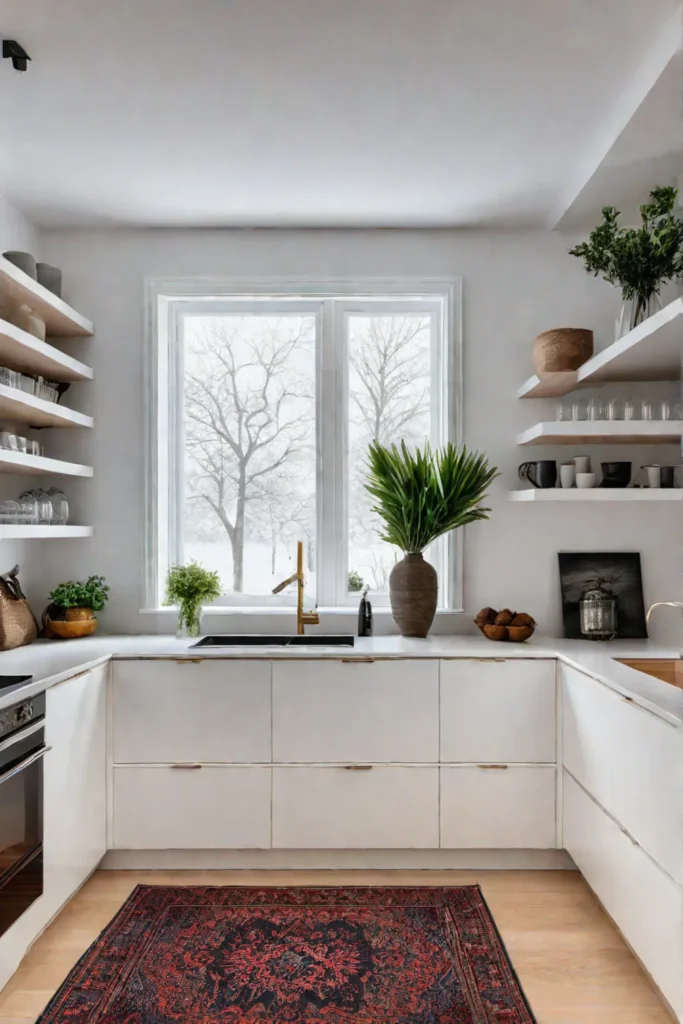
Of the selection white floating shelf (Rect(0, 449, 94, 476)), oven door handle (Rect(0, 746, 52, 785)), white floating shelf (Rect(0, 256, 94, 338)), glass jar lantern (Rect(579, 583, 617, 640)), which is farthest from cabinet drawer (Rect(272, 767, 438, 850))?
white floating shelf (Rect(0, 256, 94, 338))

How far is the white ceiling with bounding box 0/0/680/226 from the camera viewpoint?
1995 millimetres

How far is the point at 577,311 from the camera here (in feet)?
10.8

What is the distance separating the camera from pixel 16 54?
2.11 metres

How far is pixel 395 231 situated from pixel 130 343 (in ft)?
4.41

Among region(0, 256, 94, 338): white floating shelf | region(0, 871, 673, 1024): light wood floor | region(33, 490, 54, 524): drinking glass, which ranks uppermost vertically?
region(0, 256, 94, 338): white floating shelf

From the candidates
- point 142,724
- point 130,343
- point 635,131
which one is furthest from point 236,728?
point 635,131

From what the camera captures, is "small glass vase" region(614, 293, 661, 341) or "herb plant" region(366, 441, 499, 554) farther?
"herb plant" region(366, 441, 499, 554)

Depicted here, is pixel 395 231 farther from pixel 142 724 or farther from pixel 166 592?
pixel 142 724

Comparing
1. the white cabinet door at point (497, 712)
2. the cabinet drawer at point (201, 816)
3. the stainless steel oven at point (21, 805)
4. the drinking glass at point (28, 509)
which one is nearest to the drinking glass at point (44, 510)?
the drinking glass at point (28, 509)

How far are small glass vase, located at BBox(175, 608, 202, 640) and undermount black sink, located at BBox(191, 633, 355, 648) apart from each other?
0.07 m

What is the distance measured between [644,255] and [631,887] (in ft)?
6.70

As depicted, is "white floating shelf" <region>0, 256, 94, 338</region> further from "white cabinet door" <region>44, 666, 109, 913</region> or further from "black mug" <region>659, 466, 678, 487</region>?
"black mug" <region>659, 466, 678, 487</region>

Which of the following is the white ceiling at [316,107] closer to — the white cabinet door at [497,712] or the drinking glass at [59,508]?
Result: the drinking glass at [59,508]

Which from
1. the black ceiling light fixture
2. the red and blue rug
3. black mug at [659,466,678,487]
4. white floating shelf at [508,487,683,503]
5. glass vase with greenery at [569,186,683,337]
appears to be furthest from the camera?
black mug at [659,466,678,487]
